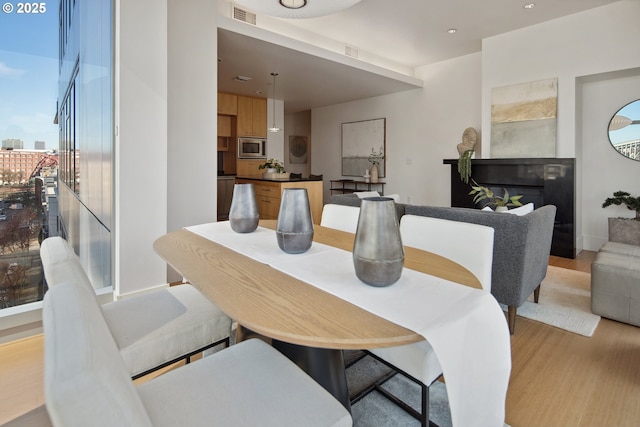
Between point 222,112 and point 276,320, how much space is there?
662 centimetres

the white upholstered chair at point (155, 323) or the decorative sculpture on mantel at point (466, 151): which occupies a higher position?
the decorative sculpture on mantel at point (466, 151)

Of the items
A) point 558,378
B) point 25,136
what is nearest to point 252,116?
point 25,136

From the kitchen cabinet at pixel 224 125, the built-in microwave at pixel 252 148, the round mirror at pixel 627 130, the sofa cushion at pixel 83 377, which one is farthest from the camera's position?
the built-in microwave at pixel 252 148

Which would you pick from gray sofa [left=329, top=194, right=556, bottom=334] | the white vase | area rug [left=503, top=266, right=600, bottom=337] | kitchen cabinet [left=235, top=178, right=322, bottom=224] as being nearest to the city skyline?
gray sofa [left=329, top=194, right=556, bottom=334]

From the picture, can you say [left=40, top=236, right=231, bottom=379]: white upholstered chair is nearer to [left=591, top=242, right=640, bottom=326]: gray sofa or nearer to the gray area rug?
the gray area rug

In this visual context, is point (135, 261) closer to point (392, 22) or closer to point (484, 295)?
point (484, 295)

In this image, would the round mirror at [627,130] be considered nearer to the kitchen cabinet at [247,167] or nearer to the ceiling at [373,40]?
the ceiling at [373,40]

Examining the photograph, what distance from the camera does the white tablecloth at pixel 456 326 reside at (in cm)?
79

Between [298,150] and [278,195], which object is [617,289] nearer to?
[278,195]

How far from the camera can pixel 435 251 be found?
161 centimetres

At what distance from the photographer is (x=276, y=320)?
802 mm

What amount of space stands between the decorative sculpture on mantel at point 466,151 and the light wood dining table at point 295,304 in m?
3.92

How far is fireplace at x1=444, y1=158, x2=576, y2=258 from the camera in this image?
4.14 metres

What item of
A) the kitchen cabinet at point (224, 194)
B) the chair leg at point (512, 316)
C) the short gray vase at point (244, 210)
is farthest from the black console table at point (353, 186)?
the short gray vase at point (244, 210)
